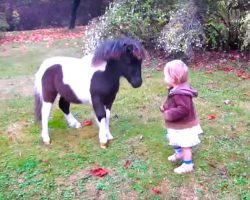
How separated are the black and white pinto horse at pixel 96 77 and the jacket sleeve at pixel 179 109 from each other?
67cm

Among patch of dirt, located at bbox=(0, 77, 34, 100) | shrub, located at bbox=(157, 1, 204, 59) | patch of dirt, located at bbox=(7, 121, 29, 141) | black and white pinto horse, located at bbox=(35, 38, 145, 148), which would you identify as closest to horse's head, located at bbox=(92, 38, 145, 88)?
black and white pinto horse, located at bbox=(35, 38, 145, 148)

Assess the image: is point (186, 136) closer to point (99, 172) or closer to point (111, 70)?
point (99, 172)

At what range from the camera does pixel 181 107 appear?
373 centimetres

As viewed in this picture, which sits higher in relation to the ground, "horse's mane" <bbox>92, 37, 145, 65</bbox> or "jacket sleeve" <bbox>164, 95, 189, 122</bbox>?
"horse's mane" <bbox>92, 37, 145, 65</bbox>

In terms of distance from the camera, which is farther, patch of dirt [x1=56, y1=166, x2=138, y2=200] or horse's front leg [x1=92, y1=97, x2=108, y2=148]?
horse's front leg [x1=92, y1=97, x2=108, y2=148]

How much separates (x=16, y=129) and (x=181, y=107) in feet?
8.21

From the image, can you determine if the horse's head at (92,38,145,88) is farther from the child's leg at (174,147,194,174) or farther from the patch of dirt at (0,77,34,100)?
the patch of dirt at (0,77,34,100)

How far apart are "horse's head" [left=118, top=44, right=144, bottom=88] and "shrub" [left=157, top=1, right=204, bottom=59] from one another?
13.2 ft

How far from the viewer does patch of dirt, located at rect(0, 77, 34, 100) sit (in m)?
7.21

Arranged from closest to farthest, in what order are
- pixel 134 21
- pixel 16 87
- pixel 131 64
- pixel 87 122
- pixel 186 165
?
pixel 186 165 < pixel 131 64 < pixel 87 122 < pixel 16 87 < pixel 134 21

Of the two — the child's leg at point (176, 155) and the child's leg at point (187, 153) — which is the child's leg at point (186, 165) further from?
the child's leg at point (176, 155)

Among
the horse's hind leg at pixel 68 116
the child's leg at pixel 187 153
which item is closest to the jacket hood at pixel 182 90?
the child's leg at pixel 187 153

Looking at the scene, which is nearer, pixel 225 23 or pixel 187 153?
pixel 187 153

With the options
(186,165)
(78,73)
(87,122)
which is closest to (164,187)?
(186,165)
